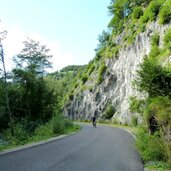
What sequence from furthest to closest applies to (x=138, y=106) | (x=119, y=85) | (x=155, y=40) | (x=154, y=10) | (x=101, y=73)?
(x=101, y=73) → (x=119, y=85) → (x=154, y=10) → (x=155, y=40) → (x=138, y=106)

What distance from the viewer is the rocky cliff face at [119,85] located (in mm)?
41156

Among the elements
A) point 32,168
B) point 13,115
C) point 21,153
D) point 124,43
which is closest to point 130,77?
point 124,43

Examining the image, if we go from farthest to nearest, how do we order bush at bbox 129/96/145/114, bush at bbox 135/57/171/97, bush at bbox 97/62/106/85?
bush at bbox 97/62/106/85
bush at bbox 129/96/145/114
bush at bbox 135/57/171/97

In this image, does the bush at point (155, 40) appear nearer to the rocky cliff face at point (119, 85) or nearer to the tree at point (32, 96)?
the rocky cliff face at point (119, 85)

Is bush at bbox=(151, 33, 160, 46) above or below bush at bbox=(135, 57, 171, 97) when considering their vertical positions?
above

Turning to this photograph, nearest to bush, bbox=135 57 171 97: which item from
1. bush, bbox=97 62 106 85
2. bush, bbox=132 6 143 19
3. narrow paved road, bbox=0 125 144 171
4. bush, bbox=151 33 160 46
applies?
narrow paved road, bbox=0 125 144 171

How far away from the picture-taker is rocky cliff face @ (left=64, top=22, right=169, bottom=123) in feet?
135

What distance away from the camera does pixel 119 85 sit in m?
50.7

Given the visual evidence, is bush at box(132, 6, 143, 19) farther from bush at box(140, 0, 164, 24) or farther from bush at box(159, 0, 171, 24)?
bush at box(159, 0, 171, 24)

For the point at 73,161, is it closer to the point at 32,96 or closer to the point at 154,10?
the point at 32,96

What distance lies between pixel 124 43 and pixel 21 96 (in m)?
22.2

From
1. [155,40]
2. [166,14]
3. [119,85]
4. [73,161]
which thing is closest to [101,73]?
[119,85]

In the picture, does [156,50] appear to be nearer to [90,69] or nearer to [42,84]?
[42,84]

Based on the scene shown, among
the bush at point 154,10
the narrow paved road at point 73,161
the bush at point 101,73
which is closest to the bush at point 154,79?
the narrow paved road at point 73,161
